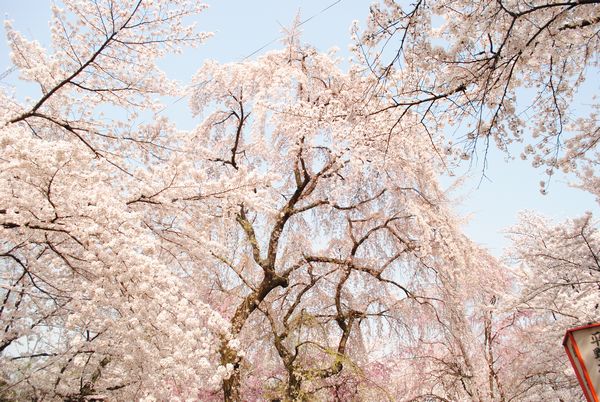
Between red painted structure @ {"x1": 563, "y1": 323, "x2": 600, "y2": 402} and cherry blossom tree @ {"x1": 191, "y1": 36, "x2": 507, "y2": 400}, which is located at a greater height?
cherry blossom tree @ {"x1": 191, "y1": 36, "x2": 507, "y2": 400}

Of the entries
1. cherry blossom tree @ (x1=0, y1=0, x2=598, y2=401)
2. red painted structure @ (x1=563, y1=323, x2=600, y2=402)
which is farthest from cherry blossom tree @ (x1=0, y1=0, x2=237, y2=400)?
red painted structure @ (x1=563, y1=323, x2=600, y2=402)

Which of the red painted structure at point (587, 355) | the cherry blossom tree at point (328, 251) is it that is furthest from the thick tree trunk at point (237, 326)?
Answer: the red painted structure at point (587, 355)

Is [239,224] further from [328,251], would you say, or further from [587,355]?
[587,355]

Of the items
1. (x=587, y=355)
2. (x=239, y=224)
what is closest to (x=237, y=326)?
(x=239, y=224)

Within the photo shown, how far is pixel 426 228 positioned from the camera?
19.5ft

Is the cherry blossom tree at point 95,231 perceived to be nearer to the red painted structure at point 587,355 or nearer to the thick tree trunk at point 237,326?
the thick tree trunk at point 237,326

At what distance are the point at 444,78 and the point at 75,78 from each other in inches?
140

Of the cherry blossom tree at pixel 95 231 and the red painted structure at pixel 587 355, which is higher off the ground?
the cherry blossom tree at pixel 95 231

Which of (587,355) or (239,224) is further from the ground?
(239,224)

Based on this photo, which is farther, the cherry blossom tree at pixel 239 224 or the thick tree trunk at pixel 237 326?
the thick tree trunk at pixel 237 326

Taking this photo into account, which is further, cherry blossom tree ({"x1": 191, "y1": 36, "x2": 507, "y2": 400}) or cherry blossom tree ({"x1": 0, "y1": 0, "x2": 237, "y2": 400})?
cherry blossom tree ({"x1": 191, "y1": 36, "x2": 507, "y2": 400})

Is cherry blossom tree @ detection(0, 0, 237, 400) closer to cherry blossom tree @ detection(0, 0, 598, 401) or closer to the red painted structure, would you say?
cherry blossom tree @ detection(0, 0, 598, 401)


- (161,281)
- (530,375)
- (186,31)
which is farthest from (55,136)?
(530,375)

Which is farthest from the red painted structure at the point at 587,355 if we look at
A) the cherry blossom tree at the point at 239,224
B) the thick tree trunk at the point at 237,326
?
the thick tree trunk at the point at 237,326
